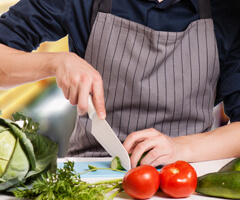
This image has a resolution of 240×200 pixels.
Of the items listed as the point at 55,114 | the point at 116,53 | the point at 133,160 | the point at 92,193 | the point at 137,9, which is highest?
the point at 137,9

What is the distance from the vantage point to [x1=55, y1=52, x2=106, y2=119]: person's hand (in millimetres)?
961

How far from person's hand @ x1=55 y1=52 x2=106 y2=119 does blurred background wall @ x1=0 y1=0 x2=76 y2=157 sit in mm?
855

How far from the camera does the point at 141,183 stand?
0.82 metres

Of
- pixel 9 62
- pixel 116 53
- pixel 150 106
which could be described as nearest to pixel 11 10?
pixel 9 62

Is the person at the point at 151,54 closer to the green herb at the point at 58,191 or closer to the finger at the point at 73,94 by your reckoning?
the finger at the point at 73,94

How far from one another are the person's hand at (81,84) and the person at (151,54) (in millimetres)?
345

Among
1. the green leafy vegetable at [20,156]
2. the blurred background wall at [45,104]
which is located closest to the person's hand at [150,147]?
the green leafy vegetable at [20,156]

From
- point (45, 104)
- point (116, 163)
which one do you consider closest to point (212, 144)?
point (116, 163)

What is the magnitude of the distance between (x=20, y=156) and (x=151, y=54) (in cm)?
79

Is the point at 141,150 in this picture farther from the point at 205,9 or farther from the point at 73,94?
the point at 205,9

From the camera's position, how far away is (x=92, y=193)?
2.48 ft

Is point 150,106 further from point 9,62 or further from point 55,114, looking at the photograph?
point 55,114

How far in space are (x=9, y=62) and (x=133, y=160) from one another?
0.54m

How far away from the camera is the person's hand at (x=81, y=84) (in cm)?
96
